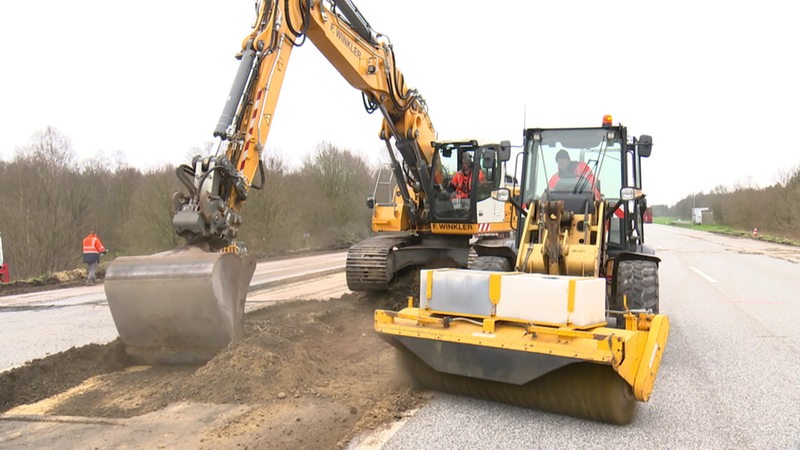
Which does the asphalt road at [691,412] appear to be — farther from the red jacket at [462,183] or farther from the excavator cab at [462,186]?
the red jacket at [462,183]

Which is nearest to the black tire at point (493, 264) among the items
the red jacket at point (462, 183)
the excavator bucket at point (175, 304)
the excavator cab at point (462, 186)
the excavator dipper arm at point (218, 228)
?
the excavator dipper arm at point (218, 228)

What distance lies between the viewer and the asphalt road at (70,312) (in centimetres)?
735

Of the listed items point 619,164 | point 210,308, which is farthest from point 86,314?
point 619,164

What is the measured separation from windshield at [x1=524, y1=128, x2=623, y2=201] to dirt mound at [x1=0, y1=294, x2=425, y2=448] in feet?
9.05

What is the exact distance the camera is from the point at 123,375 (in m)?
5.51

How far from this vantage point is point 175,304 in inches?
214

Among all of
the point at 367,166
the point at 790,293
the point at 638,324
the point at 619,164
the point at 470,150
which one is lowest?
the point at 790,293

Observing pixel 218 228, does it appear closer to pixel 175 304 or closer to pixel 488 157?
pixel 175 304

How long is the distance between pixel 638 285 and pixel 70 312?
9614 millimetres

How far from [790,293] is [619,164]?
25.5 feet

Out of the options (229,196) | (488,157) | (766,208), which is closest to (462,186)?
(488,157)

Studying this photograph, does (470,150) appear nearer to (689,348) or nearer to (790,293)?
(689,348)

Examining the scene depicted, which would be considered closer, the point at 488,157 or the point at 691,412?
the point at 691,412

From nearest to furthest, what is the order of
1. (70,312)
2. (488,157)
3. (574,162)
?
(574,162) → (488,157) → (70,312)
